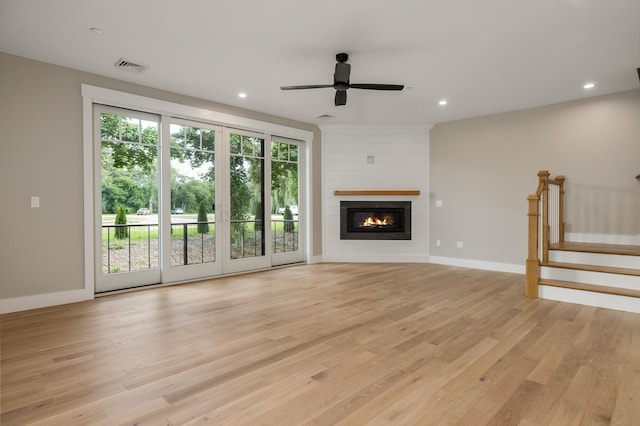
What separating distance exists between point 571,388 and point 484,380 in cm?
49

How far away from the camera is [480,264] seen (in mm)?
6281

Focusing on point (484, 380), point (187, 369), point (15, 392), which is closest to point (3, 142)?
point (15, 392)

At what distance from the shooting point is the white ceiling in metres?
2.90

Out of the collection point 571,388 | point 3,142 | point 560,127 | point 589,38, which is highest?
point 589,38

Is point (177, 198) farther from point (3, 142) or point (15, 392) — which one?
point (15, 392)

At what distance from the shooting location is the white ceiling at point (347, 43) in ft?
9.53

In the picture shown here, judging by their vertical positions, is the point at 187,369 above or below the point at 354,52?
below

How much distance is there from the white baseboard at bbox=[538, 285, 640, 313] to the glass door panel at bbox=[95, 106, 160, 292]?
5077 mm

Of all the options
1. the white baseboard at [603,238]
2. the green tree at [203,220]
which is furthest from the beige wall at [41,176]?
the white baseboard at [603,238]

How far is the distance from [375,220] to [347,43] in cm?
412

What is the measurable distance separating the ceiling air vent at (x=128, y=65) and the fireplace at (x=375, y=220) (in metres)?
4.17

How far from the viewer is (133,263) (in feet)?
15.5

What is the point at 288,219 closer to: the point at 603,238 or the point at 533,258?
the point at 533,258

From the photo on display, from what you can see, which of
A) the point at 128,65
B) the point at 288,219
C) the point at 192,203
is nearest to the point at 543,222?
the point at 288,219
